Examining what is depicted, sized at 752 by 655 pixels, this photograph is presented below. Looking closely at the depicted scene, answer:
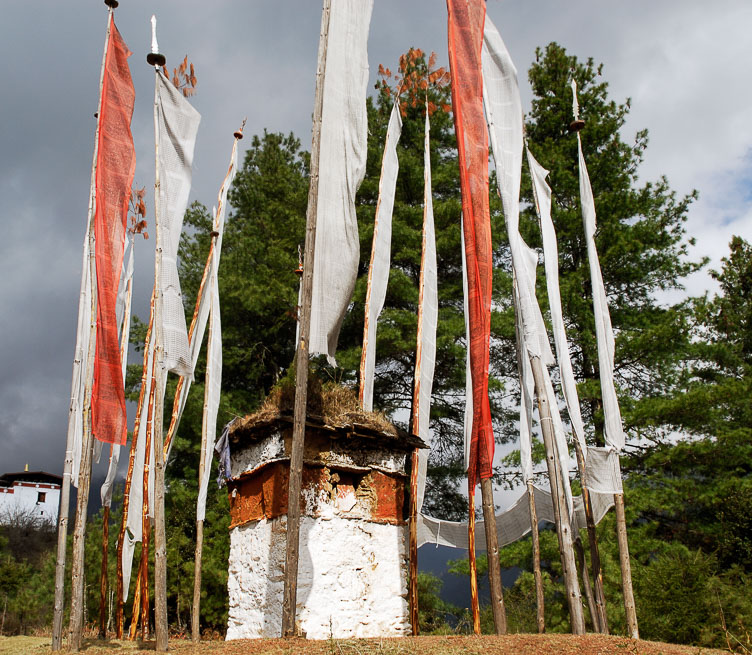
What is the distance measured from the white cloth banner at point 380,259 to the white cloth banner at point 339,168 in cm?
319

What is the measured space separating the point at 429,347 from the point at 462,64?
4648mm

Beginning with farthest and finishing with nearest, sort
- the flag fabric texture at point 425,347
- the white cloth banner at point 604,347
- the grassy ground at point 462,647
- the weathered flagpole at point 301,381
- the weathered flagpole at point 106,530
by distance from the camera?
the weathered flagpole at point 106,530 < the flag fabric texture at point 425,347 < the white cloth banner at point 604,347 < the weathered flagpole at point 301,381 < the grassy ground at point 462,647

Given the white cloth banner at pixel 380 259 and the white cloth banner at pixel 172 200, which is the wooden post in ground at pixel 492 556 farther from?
the white cloth banner at pixel 172 200

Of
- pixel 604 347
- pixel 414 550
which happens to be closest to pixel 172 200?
pixel 414 550

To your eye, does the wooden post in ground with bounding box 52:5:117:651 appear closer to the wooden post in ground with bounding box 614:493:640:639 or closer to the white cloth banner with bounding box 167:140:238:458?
the white cloth banner with bounding box 167:140:238:458

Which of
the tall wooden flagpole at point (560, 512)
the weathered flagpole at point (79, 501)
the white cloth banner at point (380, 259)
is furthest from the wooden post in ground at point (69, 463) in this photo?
the tall wooden flagpole at point (560, 512)

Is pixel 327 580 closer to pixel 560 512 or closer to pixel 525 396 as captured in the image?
pixel 560 512

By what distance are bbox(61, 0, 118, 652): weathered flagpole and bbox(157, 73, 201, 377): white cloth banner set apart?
3.18 ft

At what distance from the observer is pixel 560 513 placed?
7820 millimetres

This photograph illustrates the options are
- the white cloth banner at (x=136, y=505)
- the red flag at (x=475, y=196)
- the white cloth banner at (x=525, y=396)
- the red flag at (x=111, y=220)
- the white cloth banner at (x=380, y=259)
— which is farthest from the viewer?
the white cloth banner at (x=380, y=259)

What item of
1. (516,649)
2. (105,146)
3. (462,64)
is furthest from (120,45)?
(516,649)

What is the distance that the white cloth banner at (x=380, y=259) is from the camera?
1111 cm

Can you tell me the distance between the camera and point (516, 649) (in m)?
5.79

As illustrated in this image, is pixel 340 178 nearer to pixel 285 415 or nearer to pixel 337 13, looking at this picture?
pixel 337 13
